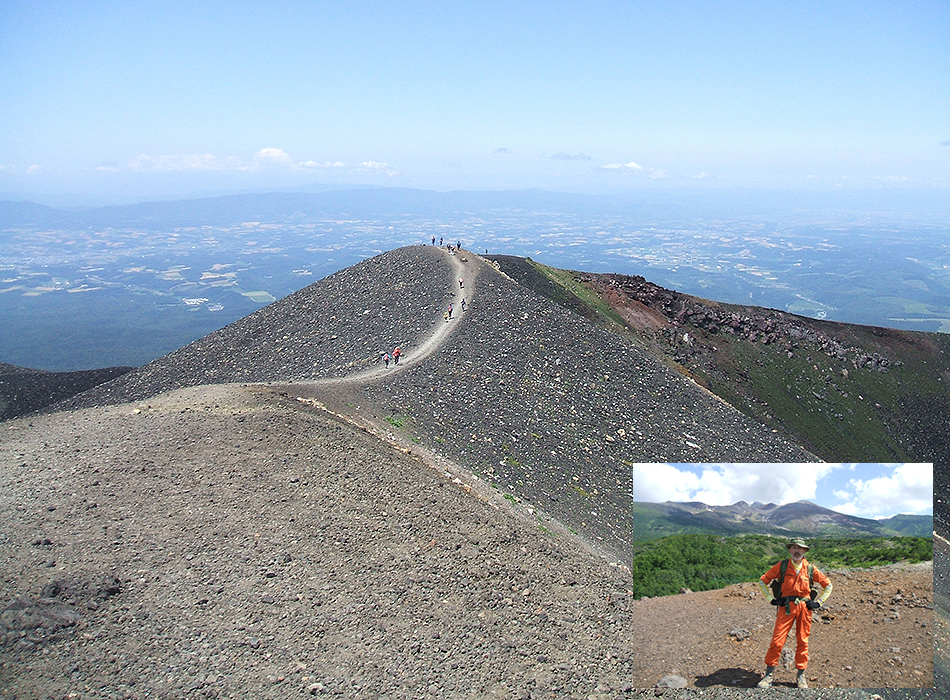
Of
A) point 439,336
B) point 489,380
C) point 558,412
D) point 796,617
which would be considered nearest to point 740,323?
point 439,336

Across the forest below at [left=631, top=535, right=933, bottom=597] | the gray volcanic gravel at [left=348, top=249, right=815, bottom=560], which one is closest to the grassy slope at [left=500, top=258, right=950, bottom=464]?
the gray volcanic gravel at [left=348, top=249, right=815, bottom=560]

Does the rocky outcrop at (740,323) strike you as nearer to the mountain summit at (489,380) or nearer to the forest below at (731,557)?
the mountain summit at (489,380)

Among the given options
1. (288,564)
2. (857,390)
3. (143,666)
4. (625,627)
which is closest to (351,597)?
(288,564)

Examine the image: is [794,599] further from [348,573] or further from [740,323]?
[740,323]

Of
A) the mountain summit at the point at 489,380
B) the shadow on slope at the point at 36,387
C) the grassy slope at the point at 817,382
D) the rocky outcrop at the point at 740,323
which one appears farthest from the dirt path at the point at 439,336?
the shadow on slope at the point at 36,387

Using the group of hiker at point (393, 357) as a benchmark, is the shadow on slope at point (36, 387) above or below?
below

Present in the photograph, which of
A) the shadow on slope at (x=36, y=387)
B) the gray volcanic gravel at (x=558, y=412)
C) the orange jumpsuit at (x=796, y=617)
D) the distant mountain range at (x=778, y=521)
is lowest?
the shadow on slope at (x=36, y=387)

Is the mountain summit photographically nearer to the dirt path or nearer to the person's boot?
the dirt path
